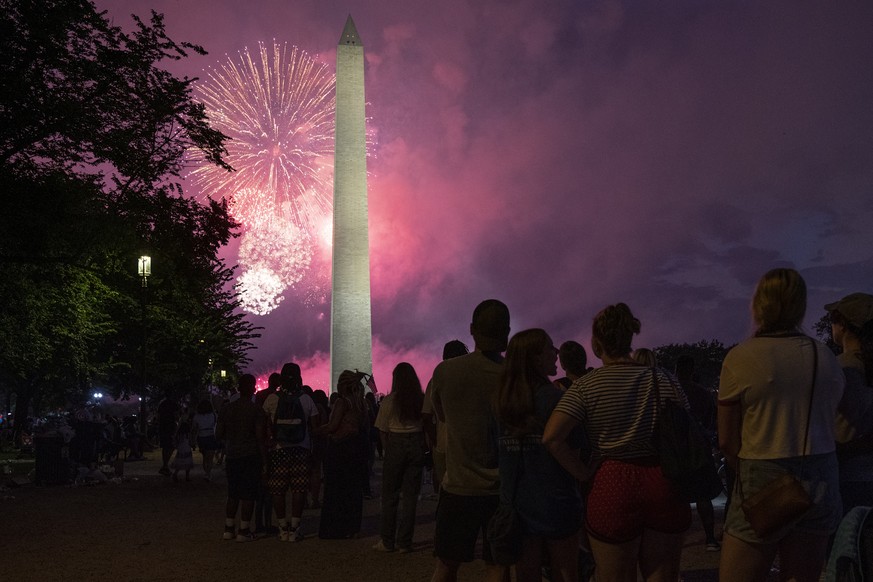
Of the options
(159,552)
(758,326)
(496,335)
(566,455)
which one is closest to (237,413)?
(159,552)

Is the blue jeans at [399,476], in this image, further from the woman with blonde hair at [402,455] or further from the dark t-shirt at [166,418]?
the dark t-shirt at [166,418]

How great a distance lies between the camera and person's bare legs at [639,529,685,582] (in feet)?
12.8

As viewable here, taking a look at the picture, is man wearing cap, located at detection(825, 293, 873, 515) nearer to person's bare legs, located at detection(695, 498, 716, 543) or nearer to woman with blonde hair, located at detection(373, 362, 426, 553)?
person's bare legs, located at detection(695, 498, 716, 543)

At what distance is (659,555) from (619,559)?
0.59ft

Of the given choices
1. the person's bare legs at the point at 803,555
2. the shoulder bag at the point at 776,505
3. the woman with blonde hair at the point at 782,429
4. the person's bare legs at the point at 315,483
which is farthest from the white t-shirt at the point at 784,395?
the person's bare legs at the point at 315,483

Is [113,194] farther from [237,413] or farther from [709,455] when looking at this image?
[709,455]

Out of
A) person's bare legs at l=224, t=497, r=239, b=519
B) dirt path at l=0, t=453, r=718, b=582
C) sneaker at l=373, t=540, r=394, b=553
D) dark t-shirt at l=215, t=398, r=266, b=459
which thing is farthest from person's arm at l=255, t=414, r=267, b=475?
sneaker at l=373, t=540, r=394, b=553

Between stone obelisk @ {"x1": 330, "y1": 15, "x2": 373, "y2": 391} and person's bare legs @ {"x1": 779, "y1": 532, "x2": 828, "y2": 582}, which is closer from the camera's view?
person's bare legs @ {"x1": 779, "y1": 532, "x2": 828, "y2": 582}

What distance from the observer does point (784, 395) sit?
11.8ft

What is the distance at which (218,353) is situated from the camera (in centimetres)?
3950

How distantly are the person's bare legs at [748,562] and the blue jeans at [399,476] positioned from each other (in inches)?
235

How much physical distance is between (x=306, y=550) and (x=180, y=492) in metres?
7.93

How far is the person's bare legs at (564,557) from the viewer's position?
4.21m

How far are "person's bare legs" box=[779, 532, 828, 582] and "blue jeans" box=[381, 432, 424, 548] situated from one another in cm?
604
